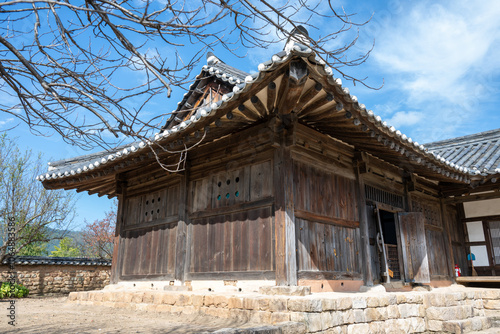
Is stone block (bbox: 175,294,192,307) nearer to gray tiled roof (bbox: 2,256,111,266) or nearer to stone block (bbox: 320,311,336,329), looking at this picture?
stone block (bbox: 320,311,336,329)

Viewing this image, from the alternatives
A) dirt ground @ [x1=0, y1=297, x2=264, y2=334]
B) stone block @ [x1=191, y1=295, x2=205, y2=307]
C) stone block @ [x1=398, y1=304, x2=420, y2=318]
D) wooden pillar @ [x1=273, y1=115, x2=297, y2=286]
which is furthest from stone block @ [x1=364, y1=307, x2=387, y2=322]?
stone block @ [x1=191, y1=295, x2=205, y2=307]

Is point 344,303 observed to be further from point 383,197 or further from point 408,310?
point 383,197

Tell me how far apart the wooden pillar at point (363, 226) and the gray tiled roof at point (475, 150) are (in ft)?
9.54

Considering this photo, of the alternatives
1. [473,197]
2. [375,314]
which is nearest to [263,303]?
[375,314]

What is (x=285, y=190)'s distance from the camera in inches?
224

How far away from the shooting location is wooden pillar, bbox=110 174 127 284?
28.7ft

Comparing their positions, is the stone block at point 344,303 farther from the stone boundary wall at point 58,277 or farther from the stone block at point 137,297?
the stone boundary wall at point 58,277

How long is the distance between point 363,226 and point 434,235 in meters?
3.49

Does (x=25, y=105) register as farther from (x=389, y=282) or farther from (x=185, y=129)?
(x=389, y=282)

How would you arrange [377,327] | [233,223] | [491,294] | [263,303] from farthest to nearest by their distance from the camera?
[491,294] → [233,223] → [377,327] → [263,303]

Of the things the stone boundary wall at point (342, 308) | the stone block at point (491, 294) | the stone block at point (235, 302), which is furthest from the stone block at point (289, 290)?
the stone block at point (491, 294)

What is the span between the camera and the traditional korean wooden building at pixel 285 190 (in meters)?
Result: 5.19

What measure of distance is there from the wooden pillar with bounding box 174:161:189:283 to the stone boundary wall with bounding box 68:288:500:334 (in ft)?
2.48

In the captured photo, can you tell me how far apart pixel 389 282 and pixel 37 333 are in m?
6.08
